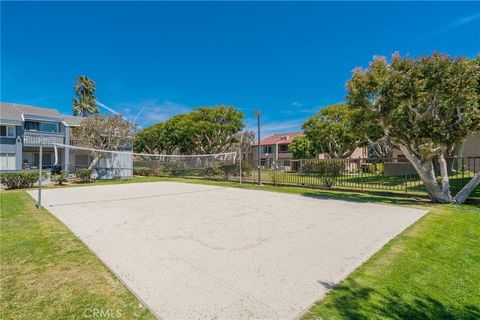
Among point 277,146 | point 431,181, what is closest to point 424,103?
point 431,181

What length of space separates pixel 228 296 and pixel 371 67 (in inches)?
370

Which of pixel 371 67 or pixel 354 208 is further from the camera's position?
pixel 371 67

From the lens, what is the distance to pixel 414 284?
3055 millimetres

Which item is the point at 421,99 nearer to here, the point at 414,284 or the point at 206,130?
the point at 414,284

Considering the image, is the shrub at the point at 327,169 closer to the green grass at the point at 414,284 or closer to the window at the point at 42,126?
the green grass at the point at 414,284

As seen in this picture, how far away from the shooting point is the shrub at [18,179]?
47.8 ft

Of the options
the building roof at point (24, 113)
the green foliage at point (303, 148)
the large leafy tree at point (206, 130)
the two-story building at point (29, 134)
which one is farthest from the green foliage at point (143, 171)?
the green foliage at point (303, 148)

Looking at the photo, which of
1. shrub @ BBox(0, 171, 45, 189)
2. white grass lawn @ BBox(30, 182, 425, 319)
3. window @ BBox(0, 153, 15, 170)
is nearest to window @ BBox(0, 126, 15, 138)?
window @ BBox(0, 153, 15, 170)

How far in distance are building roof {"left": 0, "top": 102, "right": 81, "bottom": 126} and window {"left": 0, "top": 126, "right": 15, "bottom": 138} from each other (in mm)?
851

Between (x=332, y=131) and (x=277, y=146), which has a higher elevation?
(x=332, y=131)

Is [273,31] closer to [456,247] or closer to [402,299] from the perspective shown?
[456,247]

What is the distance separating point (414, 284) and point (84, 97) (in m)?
49.7

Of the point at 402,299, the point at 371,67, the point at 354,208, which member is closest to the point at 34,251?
the point at 402,299

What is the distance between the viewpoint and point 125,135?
852 inches
